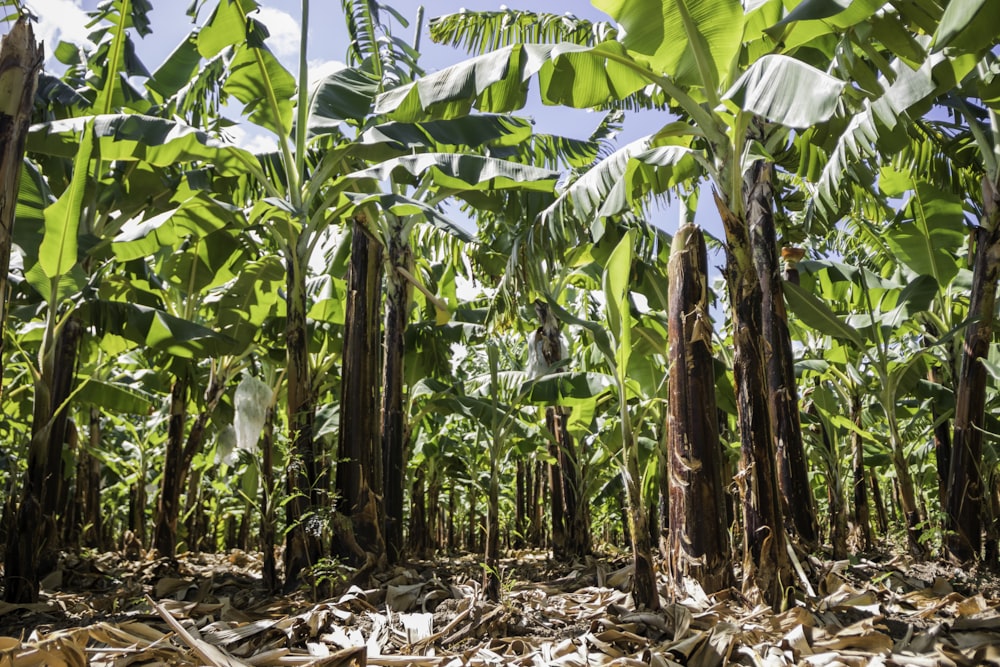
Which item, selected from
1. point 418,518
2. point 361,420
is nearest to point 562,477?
point 418,518

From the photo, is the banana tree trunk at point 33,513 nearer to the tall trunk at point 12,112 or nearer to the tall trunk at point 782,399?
the tall trunk at point 12,112

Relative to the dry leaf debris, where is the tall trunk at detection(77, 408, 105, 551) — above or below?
above

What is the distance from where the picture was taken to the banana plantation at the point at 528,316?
3814mm

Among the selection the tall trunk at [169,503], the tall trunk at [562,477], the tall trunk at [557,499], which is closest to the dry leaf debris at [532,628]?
the tall trunk at [169,503]

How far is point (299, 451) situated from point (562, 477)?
13.6 feet

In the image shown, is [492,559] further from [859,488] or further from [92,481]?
[92,481]

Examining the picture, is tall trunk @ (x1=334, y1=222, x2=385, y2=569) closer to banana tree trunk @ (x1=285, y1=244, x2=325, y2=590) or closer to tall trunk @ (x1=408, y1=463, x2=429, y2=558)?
banana tree trunk @ (x1=285, y1=244, x2=325, y2=590)

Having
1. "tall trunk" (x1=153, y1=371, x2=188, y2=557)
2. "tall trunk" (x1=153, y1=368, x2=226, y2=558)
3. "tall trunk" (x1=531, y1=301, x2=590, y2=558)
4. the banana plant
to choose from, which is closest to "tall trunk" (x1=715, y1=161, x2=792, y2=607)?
the banana plant

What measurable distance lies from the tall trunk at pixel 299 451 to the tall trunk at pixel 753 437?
287cm

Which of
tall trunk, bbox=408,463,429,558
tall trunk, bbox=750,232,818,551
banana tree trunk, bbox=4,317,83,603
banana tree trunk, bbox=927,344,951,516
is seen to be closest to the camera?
banana tree trunk, bbox=4,317,83,603

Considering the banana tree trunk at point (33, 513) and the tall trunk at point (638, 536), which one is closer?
the tall trunk at point (638, 536)

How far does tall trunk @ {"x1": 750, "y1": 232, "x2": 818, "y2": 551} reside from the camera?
17.9ft

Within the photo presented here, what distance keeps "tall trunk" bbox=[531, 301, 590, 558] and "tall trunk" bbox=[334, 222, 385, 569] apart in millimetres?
2674

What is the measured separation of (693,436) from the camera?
13.9ft
